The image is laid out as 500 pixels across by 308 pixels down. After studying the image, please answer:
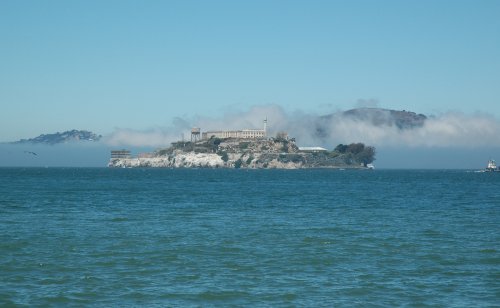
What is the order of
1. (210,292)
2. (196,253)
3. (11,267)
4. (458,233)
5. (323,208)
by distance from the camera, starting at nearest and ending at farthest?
(210,292) < (11,267) < (196,253) < (458,233) < (323,208)

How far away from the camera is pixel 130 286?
27797 millimetres

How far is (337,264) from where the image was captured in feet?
110

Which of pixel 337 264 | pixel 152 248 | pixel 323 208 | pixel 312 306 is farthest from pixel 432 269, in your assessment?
pixel 323 208

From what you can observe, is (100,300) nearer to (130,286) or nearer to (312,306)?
(130,286)

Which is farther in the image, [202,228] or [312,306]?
[202,228]

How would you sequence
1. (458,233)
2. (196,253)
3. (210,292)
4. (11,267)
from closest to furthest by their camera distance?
(210,292) → (11,267) → (196,253) → (458,233)

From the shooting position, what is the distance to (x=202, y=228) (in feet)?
165

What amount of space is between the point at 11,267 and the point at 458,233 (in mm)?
30404

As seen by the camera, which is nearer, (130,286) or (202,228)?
(130,286)

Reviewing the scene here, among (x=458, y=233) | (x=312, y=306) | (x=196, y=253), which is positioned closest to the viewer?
(x=312, y=306)

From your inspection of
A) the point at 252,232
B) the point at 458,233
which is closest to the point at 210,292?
the point at 252,232

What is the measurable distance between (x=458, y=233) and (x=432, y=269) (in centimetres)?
1633

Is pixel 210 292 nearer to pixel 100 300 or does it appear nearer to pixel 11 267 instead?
pixel 100 300

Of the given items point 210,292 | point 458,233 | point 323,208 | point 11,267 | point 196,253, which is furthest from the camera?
point 323,208
